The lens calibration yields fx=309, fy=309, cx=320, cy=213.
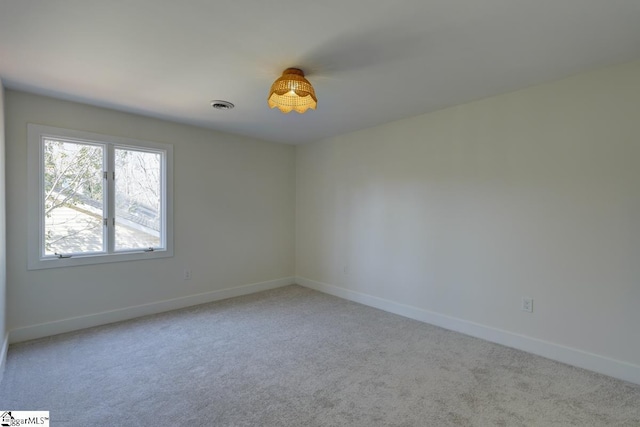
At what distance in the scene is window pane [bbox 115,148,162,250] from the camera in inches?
139

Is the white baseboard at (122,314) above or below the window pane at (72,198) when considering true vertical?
below

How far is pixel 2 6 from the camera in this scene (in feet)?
5.49

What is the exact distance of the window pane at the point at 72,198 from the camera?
311 cm

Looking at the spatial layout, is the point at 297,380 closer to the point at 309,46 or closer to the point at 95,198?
the point at 309,46

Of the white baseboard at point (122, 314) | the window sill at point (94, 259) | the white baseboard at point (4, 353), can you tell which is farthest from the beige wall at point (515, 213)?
the white baseboard at point (4, 353)

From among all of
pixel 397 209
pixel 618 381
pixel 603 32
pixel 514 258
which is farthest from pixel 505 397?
pixel 603 32

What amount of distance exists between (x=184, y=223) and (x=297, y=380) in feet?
8.50

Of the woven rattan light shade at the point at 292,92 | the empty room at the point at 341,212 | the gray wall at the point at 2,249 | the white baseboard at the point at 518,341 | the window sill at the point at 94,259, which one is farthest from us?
the window sill at the point at 94,259

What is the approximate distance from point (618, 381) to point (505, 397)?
0.97 meters

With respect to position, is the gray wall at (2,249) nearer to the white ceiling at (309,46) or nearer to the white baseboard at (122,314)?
the white baseboard at (122,314)

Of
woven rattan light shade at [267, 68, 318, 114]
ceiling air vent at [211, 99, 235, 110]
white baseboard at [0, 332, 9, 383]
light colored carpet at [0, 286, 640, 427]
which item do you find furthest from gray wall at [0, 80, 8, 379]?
woven rattan light shade at [267, 68, 318, 114]

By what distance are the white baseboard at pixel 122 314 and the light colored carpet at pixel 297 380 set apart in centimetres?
12

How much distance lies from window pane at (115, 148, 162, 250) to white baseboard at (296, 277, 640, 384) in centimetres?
278

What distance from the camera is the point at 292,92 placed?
217 cm
